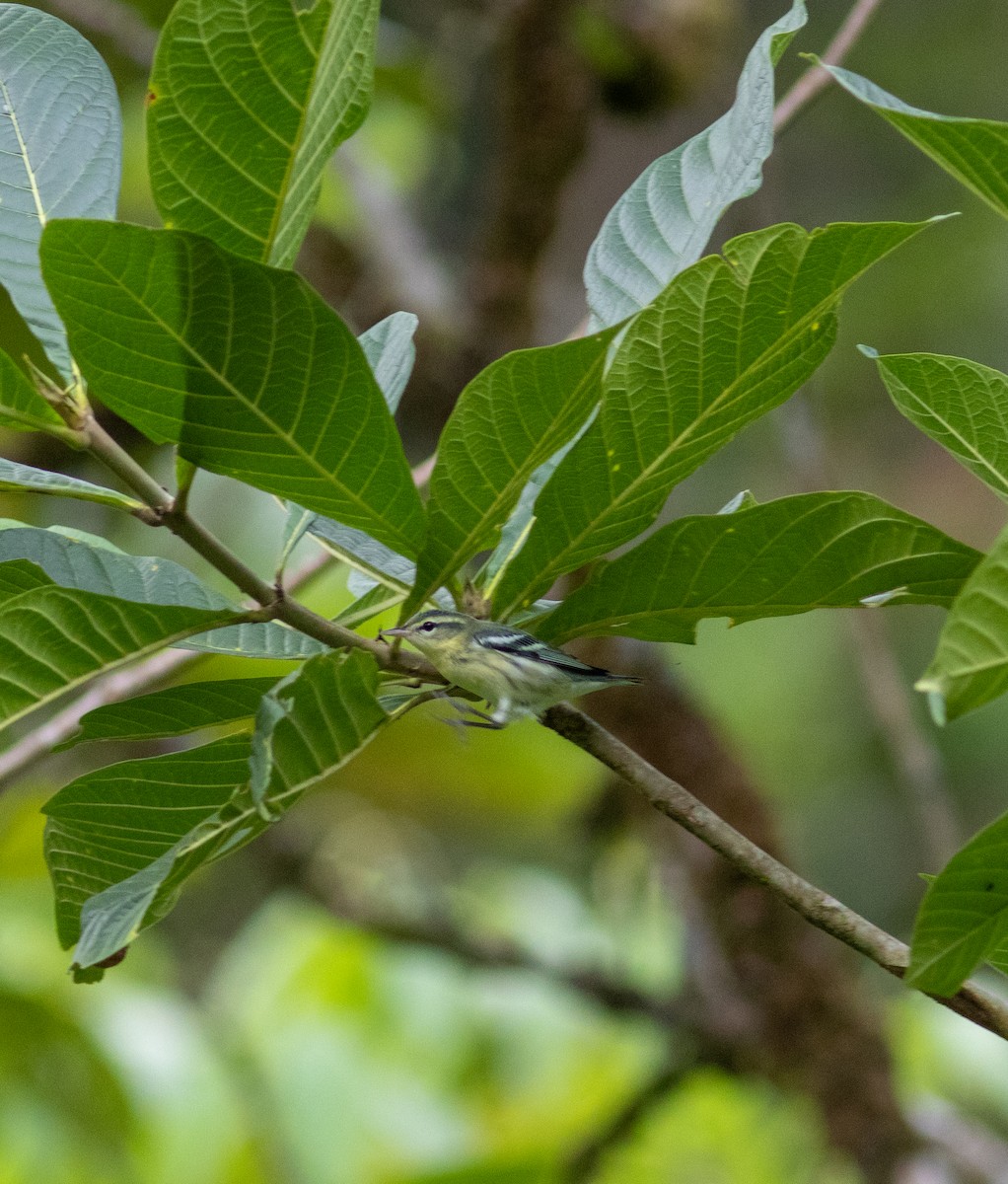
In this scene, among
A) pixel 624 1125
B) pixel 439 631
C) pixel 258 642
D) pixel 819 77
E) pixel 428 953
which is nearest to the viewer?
pixel 258 642

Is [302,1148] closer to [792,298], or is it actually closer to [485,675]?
[485,675]

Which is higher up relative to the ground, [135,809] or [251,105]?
[251,105]

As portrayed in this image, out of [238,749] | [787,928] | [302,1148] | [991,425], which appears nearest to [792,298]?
[991,425]

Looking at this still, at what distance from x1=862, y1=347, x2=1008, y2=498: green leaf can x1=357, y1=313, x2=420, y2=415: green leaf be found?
365 millimetres

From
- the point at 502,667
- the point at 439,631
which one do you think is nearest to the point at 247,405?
the point at 502,667

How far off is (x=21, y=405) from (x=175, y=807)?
0.88 feet

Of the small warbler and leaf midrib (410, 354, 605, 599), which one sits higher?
leaf midrib (410, 354, 605, 599)

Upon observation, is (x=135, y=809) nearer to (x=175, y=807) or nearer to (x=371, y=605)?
(x=175, y=807)

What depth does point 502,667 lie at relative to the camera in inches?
34.5

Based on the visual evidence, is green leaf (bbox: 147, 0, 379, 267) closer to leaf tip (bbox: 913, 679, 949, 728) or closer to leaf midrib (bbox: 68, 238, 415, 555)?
leaf midrib (bbox: 68, 238, 415, 555)

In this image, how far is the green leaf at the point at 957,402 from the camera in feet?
2.69

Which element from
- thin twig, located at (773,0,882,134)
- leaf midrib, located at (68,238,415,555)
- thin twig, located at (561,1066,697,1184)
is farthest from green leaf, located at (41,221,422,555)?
thin twig, located at (561,1066,697,1184)

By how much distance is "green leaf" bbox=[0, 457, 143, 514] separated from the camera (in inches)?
31.1

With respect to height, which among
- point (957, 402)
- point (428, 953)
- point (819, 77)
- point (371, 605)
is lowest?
point (428, 953)
